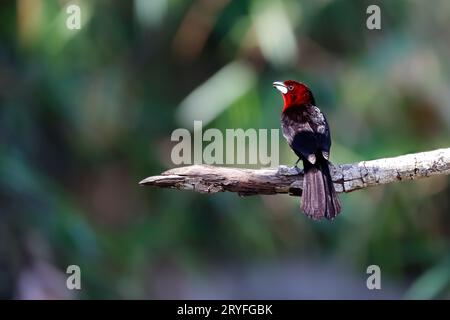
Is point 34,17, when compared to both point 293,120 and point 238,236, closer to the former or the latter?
point 238,236

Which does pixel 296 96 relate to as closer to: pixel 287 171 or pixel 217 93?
pixel 287 171

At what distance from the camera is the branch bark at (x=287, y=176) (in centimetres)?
136

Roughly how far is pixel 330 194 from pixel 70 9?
2.11 meters

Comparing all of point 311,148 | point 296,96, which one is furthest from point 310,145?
point 296,96

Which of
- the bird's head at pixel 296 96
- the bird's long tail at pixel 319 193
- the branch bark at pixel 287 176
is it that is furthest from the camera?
the bird's head at pixel 296 96

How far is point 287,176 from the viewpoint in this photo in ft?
4.77

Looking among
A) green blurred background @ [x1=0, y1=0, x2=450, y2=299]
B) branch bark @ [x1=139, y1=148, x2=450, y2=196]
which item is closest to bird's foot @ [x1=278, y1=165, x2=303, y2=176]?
branch bark @ [x1=139, y1=148, x2=450, y2=196]

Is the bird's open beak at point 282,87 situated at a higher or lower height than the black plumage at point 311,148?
higher

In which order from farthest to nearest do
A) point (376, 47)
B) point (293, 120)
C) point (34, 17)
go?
1. point (376, 47)
2. point (34, 17)
3. point (293, 120)

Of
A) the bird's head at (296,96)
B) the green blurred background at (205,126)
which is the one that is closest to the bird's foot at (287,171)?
the bird's head at (296,96)

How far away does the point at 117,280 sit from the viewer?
3.72 m

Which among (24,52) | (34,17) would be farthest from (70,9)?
(24,52)

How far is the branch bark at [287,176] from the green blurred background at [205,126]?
71.9 inches

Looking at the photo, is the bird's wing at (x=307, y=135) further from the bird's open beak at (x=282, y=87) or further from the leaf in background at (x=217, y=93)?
the leaf in background at (x=217, y=93)
